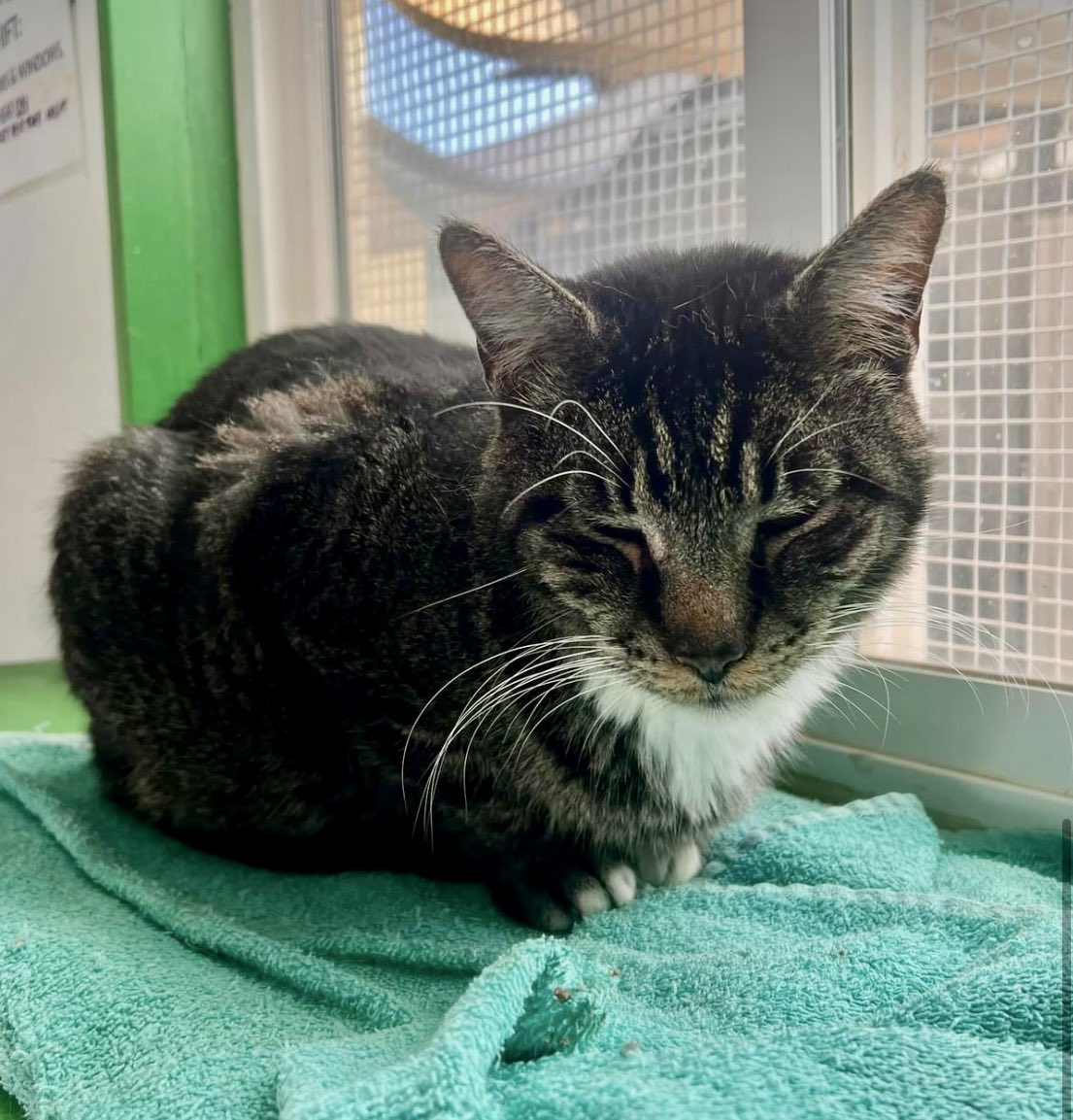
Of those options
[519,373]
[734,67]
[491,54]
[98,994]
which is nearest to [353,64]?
[491,54]

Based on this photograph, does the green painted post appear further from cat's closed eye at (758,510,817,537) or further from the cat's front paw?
cat's closed eye at (758,510,817,537)

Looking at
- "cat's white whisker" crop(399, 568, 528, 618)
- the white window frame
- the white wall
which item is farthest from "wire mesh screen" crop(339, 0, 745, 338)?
"cat's white whisker" crop(399, 568, 528, 618)

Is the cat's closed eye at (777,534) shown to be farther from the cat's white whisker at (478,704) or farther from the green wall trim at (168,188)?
the green wall trim at (168,188)

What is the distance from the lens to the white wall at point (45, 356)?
1979 millimetres

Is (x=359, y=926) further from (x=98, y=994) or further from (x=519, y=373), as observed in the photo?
(x=519, y=373)

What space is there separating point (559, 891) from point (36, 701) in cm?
139

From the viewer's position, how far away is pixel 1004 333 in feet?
4.00

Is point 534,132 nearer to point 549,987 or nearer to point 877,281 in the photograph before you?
point 877,281

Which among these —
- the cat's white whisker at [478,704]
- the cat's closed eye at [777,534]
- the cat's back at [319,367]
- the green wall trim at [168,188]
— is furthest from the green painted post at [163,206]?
the cat's closed eye at [777,534]

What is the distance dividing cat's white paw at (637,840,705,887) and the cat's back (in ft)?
2.02

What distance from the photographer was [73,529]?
1.33m

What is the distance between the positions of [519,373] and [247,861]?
70 centimetres

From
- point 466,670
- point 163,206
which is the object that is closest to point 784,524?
point 466,670

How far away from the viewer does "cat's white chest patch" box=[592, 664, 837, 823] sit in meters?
1.01
